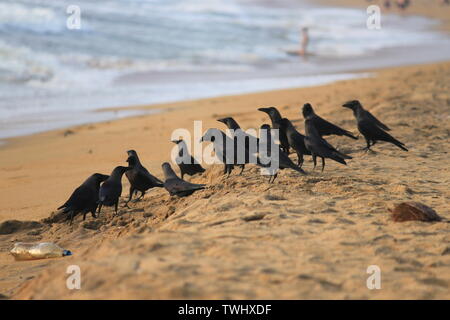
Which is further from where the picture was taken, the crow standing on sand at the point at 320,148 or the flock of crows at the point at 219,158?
the crow standing on sand at the point at 320,148

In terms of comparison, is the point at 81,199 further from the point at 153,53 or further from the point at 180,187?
the point at 153,53

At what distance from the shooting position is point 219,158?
773 centimetres

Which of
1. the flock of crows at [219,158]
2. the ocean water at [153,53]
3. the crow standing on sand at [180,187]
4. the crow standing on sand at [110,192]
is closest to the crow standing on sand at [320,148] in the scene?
the flock of crows at [219,158]

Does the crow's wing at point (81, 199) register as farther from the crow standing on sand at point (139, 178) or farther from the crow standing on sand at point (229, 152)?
the crow standing on sand at point (229, 152)

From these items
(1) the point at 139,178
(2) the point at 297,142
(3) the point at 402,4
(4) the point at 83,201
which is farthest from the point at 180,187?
(3) the point at 402,4

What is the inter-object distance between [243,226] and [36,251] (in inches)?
79.4

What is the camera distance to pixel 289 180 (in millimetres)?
7160

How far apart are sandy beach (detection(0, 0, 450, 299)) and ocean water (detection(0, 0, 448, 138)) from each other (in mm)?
3184

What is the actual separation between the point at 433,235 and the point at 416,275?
897 mm

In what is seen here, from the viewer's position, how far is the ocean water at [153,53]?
15.9 metres

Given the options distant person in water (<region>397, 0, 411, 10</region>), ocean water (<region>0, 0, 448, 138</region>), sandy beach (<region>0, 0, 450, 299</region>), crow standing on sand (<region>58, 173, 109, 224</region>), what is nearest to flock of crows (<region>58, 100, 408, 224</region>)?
crow standing on sand (<region>58, 173, 109, 224</region>)

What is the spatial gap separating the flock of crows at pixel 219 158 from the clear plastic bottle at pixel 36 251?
0.72 m
